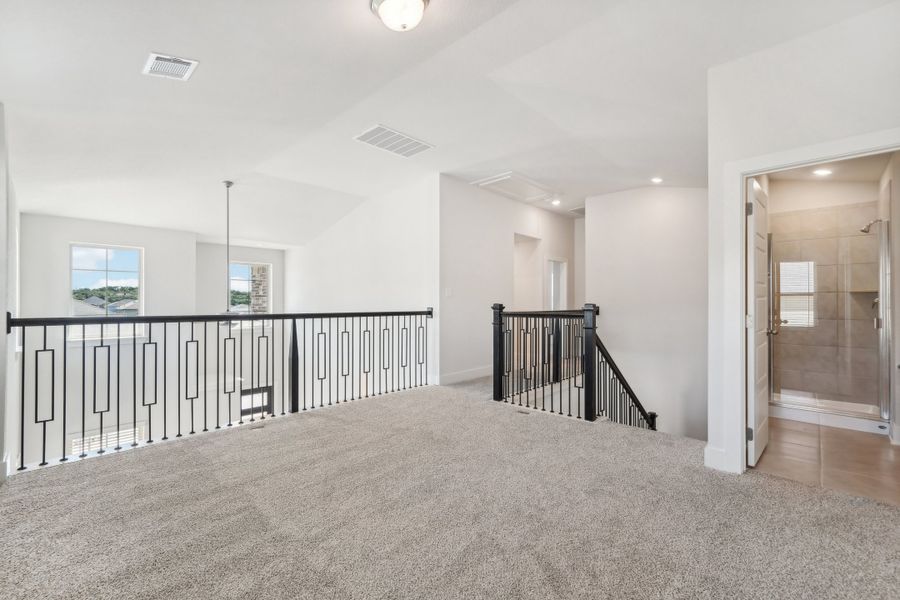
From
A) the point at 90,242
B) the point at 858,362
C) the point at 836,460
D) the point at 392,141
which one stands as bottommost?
the point at 836,460

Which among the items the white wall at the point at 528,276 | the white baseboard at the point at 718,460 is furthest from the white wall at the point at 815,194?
the white wall at the point at 528,276

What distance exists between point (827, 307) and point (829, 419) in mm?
1204

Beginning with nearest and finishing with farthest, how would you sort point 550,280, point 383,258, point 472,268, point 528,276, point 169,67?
→ point 169,67 → point 472,268 → point 383,258 → point 528,276 → point 550,280

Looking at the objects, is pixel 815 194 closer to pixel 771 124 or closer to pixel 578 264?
pixel 771 124

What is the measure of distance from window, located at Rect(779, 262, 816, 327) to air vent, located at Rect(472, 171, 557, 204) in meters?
3.07

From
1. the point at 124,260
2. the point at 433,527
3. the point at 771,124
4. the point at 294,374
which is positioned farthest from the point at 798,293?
the point at 124,260

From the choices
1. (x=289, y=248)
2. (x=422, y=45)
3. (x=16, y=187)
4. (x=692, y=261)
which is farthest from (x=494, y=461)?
(x=289, y=248)

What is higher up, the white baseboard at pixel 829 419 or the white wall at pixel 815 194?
the white wall at pixel 815 194

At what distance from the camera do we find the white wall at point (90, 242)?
5.89 meters

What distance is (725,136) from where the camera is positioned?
2.61 m

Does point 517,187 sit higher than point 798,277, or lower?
higher

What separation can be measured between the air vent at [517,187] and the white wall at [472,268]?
16 cm

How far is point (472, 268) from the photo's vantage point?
5.77m

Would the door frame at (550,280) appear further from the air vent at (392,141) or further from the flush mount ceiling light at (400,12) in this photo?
the flush mount ceiling light at (400,12)
